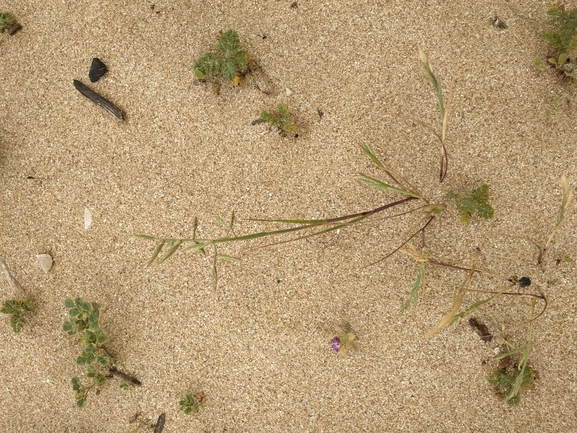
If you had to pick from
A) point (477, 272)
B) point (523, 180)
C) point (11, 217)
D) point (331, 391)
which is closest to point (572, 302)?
point (477, 272)

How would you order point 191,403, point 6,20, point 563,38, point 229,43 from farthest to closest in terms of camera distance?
1. point 6,20
2. point 191,403
3. point 229,43
4. point 563,38

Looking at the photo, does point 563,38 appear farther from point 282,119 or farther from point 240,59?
point 240,59

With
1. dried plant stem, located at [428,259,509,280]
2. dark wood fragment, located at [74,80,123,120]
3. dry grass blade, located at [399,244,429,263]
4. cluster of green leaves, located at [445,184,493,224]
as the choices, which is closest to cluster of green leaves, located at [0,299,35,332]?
dark wood fragment, located at [74,80,123,120]

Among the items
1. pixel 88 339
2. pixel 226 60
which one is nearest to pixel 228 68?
pixel 226 60

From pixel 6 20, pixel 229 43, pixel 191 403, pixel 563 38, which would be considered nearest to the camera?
pixel 563 38

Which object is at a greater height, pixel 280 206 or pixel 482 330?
pixel 280 206

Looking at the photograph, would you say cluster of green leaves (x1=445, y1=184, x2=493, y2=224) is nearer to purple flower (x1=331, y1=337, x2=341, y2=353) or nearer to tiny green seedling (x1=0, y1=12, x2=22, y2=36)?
purple flower (x1=331, y1=337, x2=341, y2=353)
